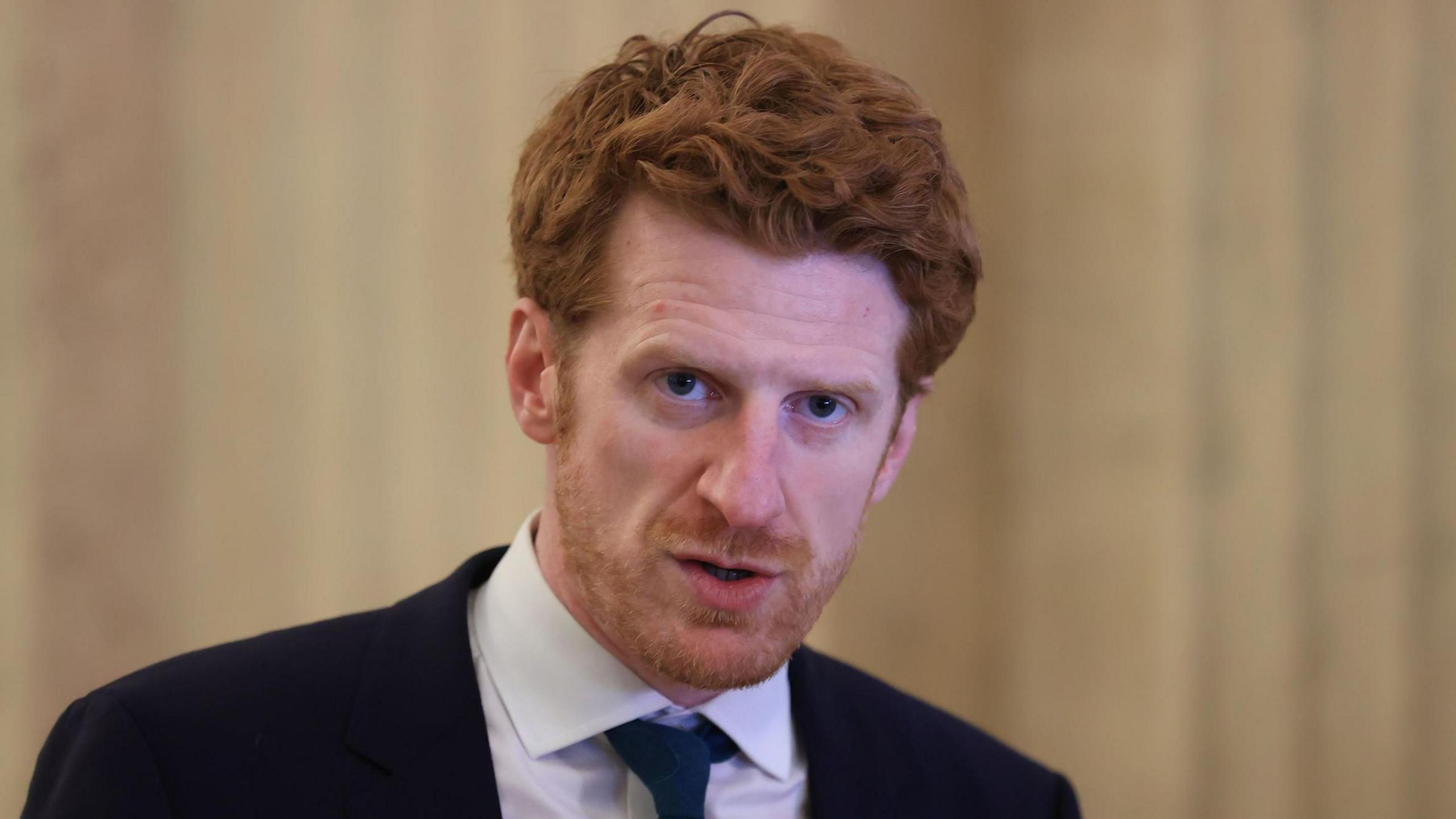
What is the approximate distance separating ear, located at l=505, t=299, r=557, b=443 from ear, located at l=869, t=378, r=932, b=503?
1.51 feet

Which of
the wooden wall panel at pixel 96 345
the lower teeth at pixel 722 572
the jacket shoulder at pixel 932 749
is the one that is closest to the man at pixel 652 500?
the lower teeth at pixel 722 572

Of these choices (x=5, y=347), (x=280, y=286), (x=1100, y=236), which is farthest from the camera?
(x=1100, y=236)

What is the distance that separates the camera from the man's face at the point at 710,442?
1582 millimetres

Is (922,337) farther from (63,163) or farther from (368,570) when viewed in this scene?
(63,163)

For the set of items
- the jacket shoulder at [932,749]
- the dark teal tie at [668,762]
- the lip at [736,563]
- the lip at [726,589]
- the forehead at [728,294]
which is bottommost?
the jacket shoulder at [932,749]

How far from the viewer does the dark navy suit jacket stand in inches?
60.1

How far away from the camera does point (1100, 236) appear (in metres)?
3.35

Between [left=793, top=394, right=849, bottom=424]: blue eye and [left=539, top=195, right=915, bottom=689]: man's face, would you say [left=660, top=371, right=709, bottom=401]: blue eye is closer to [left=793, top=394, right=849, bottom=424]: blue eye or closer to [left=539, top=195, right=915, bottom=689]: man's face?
[left=539, top=195, right=915, bottom=689]: man's face

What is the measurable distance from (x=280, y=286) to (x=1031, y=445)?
1914 mm

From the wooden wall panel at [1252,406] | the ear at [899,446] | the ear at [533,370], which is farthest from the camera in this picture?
the wooden wall panel at [1252,406]

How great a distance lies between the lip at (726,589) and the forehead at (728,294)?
255mm

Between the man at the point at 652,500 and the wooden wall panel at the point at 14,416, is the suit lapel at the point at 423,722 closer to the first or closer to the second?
the man at the point at 652,500

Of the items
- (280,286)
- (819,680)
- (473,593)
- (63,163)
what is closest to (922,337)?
(819,680)

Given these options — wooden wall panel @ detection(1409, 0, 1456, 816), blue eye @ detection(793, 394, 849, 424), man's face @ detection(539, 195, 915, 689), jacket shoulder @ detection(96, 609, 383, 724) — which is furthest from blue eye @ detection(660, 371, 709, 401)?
wooden wall panel @ detection(1409, 0, 1456, 816)
